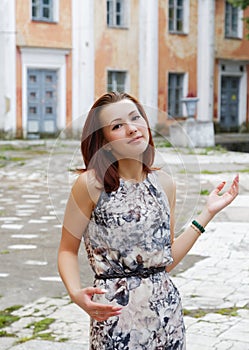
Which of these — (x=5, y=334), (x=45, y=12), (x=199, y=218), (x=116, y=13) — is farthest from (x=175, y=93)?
(x=199, y=218)

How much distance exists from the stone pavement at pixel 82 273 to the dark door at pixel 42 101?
14525 millimetres

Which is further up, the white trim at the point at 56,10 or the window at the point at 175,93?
the white trim at the point at 56,10

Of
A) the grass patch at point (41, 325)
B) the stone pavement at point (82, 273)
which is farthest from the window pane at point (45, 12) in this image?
the grass patch at point (41, 325)

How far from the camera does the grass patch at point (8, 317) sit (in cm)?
506

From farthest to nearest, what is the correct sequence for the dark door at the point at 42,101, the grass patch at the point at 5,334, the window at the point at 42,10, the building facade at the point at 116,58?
the dark door at the point at 42,101, the window at the point at 42,10, the building facade at the point at 116,58, the grass patch at the point at 5,334

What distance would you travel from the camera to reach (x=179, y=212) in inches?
121

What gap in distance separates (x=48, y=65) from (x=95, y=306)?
915 inches

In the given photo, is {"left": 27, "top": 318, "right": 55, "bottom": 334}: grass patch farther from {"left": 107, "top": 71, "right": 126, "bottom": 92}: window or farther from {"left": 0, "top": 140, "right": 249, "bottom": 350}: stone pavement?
{"left": 107, "top": 71, "right": 126, "bottom": 92}: window

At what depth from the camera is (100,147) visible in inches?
102

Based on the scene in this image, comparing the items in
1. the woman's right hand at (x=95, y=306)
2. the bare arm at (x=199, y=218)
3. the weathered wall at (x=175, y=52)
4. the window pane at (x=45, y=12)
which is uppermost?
the window pane at (x=45, y=12)

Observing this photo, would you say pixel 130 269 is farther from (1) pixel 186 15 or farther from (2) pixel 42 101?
(1) pixel 186 15

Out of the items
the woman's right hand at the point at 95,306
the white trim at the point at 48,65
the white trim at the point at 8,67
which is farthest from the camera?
the white trim at the point at 48,65

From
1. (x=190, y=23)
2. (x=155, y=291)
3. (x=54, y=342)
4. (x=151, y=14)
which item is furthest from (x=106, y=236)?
(x=190, y=23)

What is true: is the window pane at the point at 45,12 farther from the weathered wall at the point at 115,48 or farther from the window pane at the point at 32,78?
the window pane at the point at 32,78
